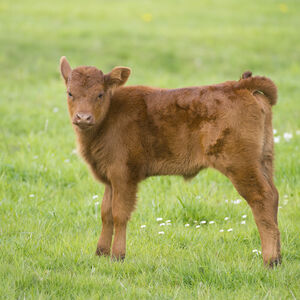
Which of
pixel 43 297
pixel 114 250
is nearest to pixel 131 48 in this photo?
pixel 114 250

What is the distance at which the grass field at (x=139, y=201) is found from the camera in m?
4.02

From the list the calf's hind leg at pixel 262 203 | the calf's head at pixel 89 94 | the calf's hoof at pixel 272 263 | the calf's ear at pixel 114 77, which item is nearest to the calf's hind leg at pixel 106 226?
the calf's head at pixel 89 94

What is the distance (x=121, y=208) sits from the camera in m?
4.64

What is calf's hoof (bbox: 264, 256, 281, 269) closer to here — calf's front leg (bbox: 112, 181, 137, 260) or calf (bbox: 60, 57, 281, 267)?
calf (bbox: 60, 57, 281, 267)

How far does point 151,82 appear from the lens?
11266 millimetres

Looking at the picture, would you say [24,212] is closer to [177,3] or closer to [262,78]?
[262,78]

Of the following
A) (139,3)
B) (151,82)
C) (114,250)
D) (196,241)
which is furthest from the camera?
(139,3)

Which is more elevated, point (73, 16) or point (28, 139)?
point (73, 16)

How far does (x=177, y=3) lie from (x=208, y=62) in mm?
7793

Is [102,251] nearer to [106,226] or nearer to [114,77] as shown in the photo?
[106,226]

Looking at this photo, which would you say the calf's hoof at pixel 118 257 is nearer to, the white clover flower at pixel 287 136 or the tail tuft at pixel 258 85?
the tail tuft at pixel 258 85

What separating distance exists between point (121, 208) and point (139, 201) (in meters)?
1.48

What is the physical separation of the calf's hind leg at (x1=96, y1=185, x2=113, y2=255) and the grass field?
155 millimetres

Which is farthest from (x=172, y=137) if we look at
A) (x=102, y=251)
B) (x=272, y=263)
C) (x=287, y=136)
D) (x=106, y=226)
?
(x=287, y=136)
